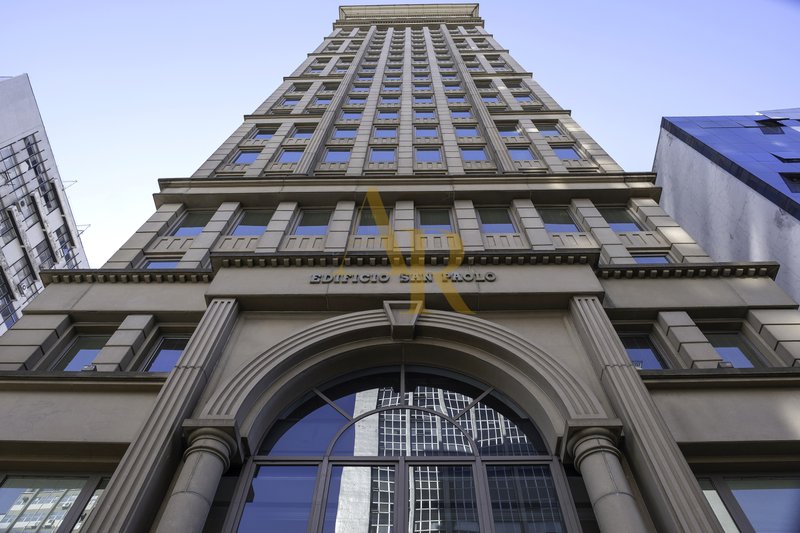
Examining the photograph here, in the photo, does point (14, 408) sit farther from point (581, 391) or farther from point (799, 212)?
point (799, 212)

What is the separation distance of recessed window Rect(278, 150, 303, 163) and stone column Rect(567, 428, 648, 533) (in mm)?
18233

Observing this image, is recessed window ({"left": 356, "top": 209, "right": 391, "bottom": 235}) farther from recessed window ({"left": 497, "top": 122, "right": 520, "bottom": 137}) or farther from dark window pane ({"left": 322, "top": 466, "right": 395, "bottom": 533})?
recessed window ({"left": 497, "top": 122, "right": 520, "bottom": 137})

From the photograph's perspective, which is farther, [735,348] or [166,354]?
[166,354]

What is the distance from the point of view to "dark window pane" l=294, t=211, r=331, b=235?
18281 mm

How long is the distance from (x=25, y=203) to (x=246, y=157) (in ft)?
145

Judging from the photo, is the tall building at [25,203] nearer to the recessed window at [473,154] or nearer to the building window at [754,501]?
the recessed window at [473,154]

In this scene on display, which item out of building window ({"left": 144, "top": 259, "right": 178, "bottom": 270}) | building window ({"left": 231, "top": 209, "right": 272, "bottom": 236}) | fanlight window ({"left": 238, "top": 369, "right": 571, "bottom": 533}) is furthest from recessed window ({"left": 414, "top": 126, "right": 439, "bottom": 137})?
fanlight window ({"left": 238, "top": 369, "right": 571, "bottom": 533})

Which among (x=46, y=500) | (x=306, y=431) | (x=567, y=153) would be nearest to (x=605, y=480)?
(x=306, y=431)

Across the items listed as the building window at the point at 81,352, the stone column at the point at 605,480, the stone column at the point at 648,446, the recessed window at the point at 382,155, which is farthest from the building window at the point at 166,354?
the recessed window at the point at 382,155

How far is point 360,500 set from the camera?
32.9 feet

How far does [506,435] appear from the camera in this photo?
11.3m

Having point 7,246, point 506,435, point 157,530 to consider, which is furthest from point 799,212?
point 7,246

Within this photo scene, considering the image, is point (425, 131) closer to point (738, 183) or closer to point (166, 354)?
point (738, 183)

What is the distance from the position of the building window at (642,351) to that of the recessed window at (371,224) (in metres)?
7.98
